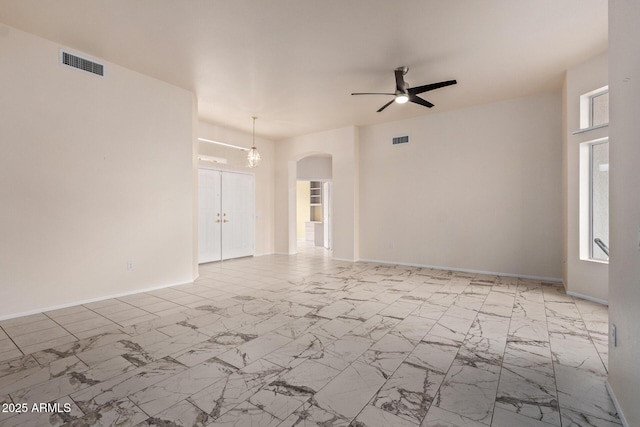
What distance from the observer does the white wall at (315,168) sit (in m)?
10.1

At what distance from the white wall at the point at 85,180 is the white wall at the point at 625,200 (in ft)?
17.8

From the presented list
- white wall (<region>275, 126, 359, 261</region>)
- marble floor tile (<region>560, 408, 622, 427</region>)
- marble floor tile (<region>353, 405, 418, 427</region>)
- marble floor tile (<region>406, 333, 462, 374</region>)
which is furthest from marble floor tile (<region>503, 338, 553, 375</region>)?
white wall (<region>275, 126, 359, 261</region>)

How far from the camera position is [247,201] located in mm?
8328

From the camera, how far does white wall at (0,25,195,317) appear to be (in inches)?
137

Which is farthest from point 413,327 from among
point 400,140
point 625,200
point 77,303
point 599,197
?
point 400,140

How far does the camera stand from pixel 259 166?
339 inches

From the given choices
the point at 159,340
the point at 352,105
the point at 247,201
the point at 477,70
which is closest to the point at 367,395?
the point at 159,340

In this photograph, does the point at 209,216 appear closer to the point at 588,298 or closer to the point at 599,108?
the point at 588,298

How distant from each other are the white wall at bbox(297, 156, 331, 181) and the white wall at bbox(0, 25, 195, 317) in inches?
207

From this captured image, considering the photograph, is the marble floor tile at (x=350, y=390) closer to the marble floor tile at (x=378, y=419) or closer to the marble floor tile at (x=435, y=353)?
the marble floor tile at (x=378, y=419)

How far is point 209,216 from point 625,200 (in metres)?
7.29

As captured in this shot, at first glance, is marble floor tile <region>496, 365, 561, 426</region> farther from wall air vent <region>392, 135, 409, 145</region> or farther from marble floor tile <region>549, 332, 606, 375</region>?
wall air vent <region>392, 135, 409, 145</region>

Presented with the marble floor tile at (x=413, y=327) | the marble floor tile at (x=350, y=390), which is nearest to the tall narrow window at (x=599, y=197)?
the marble floor tile at (x=413, y=327)

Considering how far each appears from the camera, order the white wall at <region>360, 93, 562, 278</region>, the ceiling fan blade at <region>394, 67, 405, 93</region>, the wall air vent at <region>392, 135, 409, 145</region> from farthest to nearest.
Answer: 1. the wall air vent at <region>392, 135, 409, 145</region>
2. the white wall at <region>360, 93, 562, 278</region>
3. the ceiling fan blade at <region>394, 67, 405, 93</region>
